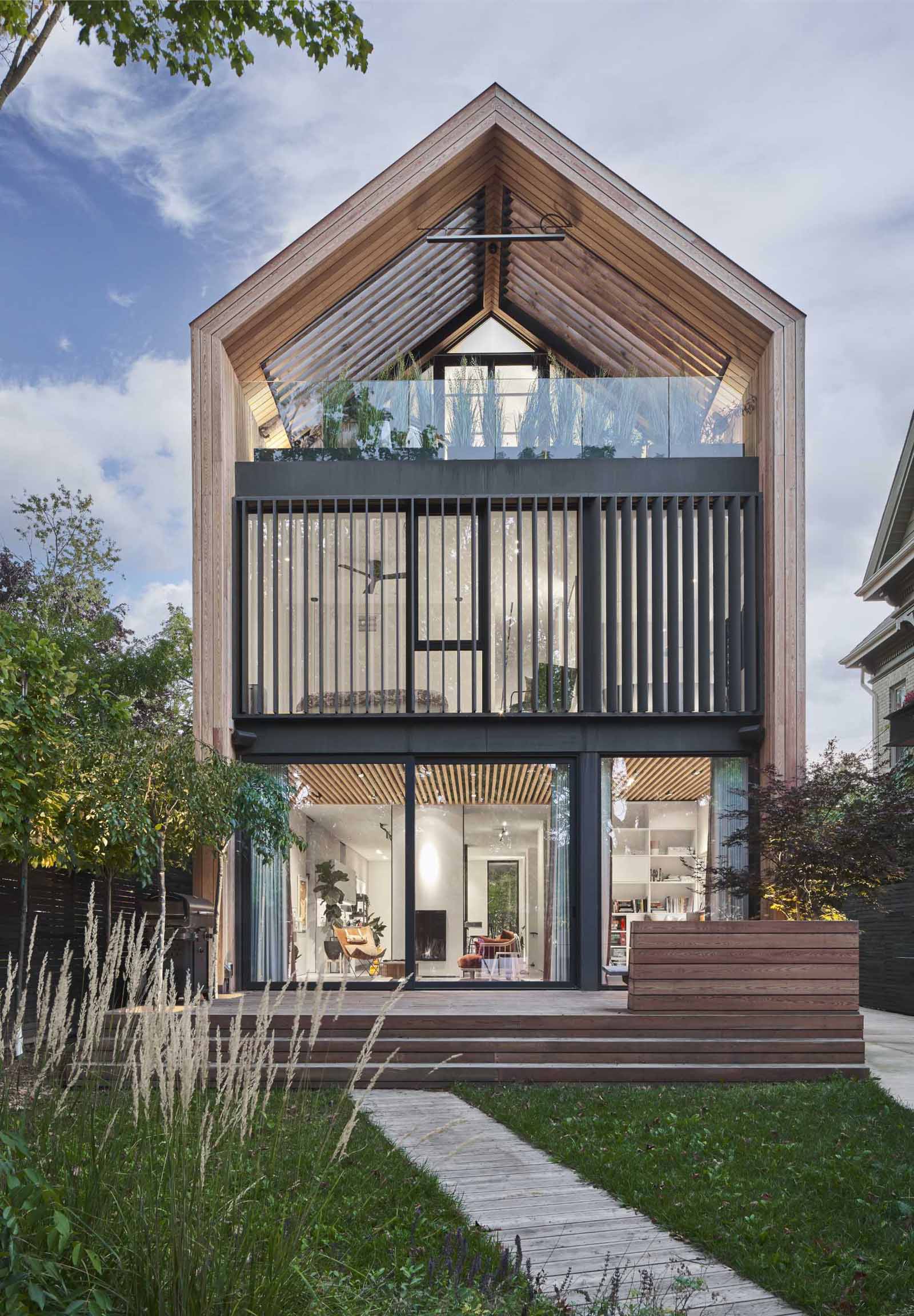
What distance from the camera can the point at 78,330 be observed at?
100ft

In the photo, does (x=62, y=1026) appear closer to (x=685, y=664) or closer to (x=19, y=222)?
(x=685, y=664)

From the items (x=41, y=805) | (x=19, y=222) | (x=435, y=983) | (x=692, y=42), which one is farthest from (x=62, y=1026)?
(x=19, y=222)

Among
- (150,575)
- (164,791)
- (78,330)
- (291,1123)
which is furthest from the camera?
(150,575)

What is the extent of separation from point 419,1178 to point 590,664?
22.1ft

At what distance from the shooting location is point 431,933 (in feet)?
35.2

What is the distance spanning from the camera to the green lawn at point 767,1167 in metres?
3.61

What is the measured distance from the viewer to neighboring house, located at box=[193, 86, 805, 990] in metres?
10.7

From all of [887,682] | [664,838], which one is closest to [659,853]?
[664,838]

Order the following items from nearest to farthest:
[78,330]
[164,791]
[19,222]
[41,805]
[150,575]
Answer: [41,805]
[164,791]
[19,222]
[78,330]
[150,575]

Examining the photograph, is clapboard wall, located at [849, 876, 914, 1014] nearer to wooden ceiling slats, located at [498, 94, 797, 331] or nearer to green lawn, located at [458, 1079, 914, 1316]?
green lawn, located at [458, 1079, 914, 1316]

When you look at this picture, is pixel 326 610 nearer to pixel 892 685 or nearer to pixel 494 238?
pixel 494 238

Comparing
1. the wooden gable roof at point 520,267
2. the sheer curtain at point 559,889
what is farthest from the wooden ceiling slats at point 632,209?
the sheer curtain at point 559,889

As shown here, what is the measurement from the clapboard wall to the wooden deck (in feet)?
11.9

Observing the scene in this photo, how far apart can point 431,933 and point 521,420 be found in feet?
16.5
